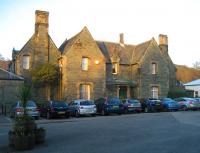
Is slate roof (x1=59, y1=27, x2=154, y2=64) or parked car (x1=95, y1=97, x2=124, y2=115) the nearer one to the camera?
parked car (x1=95, y1=97, x2=124, y2=115)

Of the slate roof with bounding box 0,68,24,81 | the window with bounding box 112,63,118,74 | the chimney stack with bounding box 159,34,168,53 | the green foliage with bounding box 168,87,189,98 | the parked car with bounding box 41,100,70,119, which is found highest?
the chimney stack with bounding box 159,34,168,53

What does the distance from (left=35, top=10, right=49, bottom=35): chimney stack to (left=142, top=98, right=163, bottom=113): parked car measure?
14761 mm

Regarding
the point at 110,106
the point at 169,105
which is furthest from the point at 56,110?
the point at 169,105

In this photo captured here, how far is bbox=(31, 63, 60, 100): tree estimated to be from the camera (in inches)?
1411

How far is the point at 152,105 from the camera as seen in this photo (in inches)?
1319

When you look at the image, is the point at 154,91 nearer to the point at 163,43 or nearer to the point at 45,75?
the point at 163,43

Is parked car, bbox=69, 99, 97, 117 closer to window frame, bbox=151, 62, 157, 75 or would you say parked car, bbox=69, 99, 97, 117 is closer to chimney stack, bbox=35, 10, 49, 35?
chimney stack, bbox=35, 10, 49, 35

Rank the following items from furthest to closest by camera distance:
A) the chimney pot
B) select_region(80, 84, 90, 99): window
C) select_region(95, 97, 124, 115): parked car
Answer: the chimney pot < select_region(80, 84, 90, 99): window < select_region(95, 97, 124, 115): parked car

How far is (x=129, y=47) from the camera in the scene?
4722cm

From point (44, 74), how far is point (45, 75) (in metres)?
0.19

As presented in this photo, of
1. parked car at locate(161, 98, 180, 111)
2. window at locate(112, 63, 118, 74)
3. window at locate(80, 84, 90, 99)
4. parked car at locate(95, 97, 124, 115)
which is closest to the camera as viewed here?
parked car at locate(95, 97, 124, 115)

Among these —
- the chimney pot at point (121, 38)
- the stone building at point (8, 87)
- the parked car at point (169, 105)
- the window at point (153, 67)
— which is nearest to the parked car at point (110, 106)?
the parked car at point (169, 105)

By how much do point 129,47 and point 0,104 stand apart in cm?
2137

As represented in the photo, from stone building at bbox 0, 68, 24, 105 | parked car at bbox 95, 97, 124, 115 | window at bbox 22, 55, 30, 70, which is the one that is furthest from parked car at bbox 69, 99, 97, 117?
window at bbox 22, 55, 30, 70
